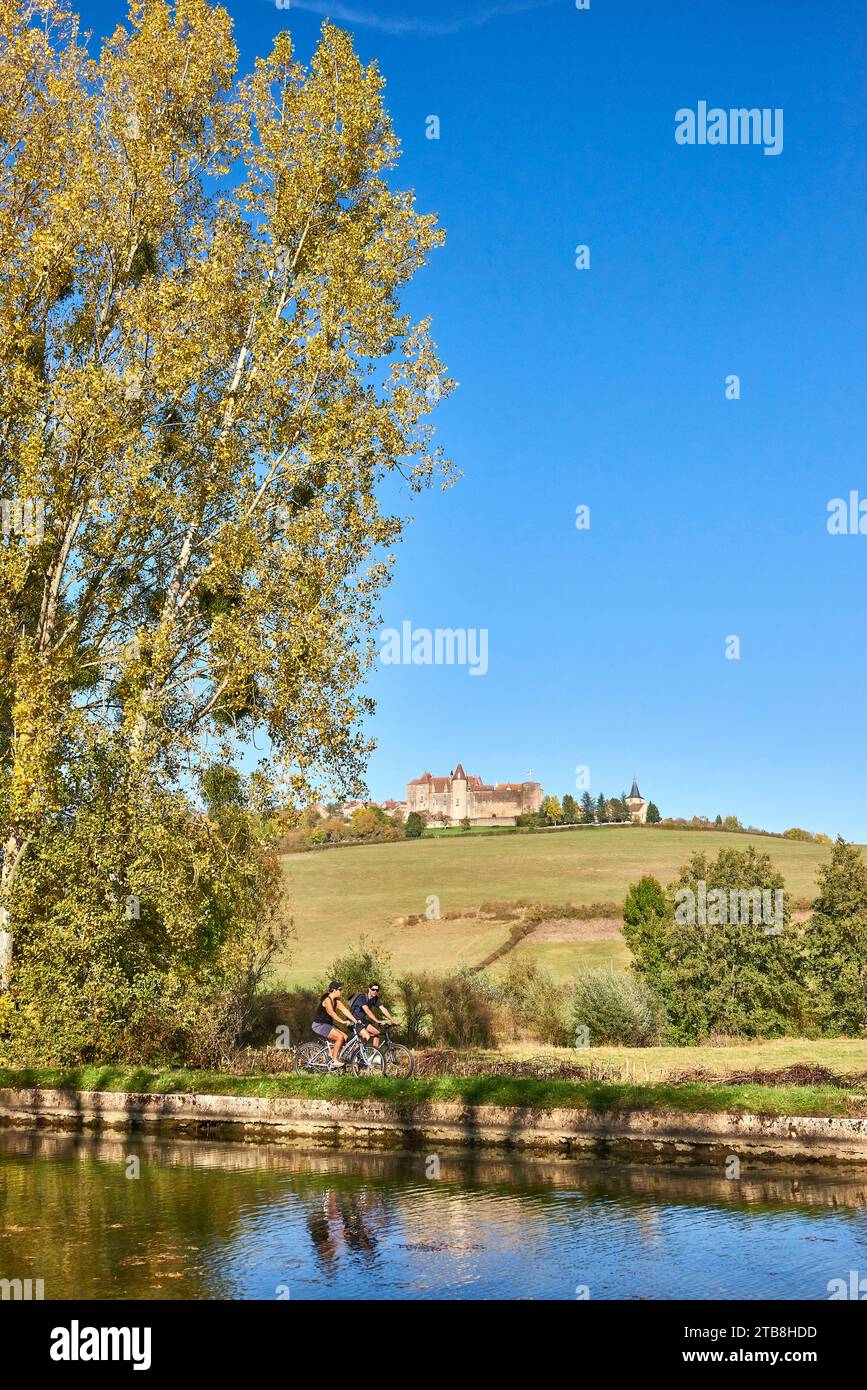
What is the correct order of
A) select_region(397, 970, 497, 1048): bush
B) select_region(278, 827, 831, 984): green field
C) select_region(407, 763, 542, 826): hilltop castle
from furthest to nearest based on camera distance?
select_region(407, 763, 542, 826): hilltop castle < select_region(278, 827, 831, 984): green field < select_region(397, 970, 497, 1048): bush

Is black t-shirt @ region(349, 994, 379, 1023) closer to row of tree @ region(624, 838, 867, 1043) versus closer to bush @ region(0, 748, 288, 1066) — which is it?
bush @ region(0, 748, 288, 1066)

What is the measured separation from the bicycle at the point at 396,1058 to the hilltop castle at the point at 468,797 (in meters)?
143

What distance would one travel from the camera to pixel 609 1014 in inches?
1053

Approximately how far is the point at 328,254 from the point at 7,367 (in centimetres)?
632

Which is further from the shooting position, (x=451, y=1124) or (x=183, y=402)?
(x=183, y=402)

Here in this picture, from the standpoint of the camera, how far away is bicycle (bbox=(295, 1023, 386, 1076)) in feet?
58.3

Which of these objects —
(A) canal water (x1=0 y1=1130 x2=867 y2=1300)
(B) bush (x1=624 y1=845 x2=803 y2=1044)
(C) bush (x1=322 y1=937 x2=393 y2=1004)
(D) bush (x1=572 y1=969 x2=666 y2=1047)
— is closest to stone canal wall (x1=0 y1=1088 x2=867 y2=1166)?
(A) canal water (x1=0 y1=1130 x2=867 y2=1300)

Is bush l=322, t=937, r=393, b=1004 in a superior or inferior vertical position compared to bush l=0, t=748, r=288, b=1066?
inferior

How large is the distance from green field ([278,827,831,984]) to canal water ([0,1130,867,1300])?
31010mm

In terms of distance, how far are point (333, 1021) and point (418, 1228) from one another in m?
8.22

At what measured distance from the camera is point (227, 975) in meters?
19.1

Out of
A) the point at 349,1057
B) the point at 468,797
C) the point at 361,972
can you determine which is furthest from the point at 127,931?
the point at 468,797

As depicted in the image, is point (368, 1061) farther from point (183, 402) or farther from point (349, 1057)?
point (183, 402)

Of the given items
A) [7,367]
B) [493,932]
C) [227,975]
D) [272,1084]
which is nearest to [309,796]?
[227,975]
